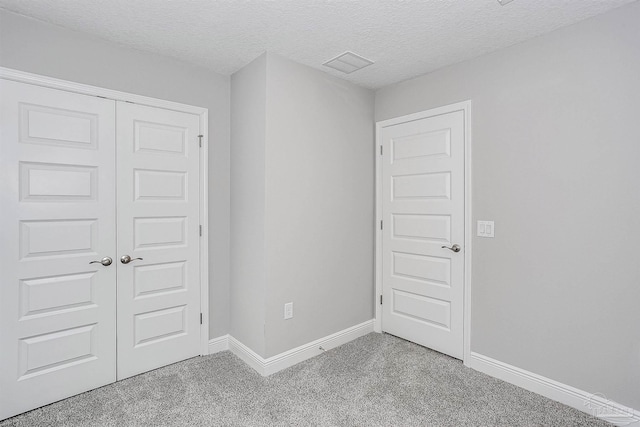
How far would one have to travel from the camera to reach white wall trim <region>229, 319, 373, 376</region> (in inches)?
101

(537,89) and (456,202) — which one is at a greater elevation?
(537,89)

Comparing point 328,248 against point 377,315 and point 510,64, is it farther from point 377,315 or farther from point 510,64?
point 510,64

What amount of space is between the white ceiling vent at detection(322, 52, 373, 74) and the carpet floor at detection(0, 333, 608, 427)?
254 centimetres

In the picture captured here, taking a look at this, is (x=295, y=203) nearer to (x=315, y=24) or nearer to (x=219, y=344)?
(x=315, y=24)

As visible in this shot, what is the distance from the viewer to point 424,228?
2.97 meters

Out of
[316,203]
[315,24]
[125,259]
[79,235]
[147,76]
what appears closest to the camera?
→ [315,24]

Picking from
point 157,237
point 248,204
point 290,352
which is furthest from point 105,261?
point 290,352

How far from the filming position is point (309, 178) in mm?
2834

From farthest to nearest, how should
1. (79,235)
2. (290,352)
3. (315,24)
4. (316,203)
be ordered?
(316,203) → (290,352) → (79,235) → (315,24)

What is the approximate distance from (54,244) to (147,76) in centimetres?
141

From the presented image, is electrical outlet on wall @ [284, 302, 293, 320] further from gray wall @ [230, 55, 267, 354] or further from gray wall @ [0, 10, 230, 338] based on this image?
gray wall @ [0, 10, 230, 338]

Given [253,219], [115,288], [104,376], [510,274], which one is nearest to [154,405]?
[104,376]

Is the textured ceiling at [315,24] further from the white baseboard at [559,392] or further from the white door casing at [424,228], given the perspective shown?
the white baseboard at [559,392]

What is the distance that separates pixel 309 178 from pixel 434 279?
1453 mm
